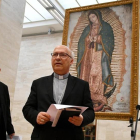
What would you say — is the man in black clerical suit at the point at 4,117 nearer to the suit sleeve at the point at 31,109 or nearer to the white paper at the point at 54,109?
the suit sleeve at the point at 31,109

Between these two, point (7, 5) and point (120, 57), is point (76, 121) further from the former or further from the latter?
point (7, 5)

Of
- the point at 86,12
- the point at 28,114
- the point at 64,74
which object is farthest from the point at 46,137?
the point at 86,12

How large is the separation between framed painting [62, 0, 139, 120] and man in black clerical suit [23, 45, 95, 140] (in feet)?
11.5

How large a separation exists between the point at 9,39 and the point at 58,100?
221 inches

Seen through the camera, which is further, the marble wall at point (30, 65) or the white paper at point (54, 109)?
the marble wall at point (30, 65)

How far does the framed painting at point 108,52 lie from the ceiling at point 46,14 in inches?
165

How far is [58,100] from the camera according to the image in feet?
10.8

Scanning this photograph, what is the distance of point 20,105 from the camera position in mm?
14367

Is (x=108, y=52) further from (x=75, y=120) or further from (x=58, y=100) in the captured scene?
(x=75, y=120)

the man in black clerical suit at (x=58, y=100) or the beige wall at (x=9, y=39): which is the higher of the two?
the beige wall at (x=9, y=39)

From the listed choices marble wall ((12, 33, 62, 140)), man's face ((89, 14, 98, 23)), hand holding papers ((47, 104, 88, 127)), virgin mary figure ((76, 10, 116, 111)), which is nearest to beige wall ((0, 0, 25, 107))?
virgin mary figure ((76, 10, 116, 111))

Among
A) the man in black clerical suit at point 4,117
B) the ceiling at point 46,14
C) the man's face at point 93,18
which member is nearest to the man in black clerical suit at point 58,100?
the man in black clerical suit at point 4,117

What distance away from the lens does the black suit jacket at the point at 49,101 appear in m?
3.10

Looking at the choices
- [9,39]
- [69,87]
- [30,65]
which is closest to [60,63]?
[69,87]
